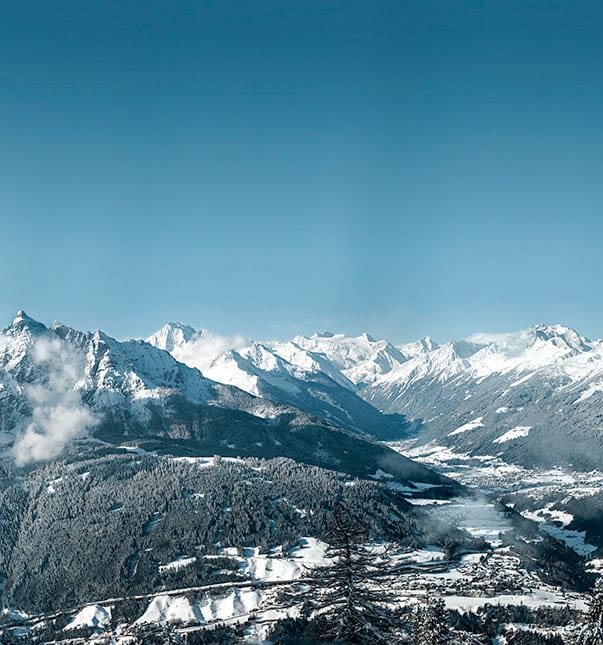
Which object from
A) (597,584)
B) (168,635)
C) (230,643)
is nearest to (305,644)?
(597,584)

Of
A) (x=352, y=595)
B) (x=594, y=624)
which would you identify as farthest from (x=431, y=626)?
(x=352, y=595)

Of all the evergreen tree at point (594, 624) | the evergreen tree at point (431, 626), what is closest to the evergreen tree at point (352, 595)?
the evergreen tree at point (594, 624)

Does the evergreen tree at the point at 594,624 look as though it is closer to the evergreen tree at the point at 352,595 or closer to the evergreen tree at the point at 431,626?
the evergreen tree at the point at 431,626

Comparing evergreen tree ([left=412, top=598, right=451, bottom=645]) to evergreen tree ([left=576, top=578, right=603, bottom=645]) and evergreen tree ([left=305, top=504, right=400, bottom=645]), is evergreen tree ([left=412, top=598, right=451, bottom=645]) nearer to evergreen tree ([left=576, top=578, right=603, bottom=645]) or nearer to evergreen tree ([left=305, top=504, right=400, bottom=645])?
evergreen tree ([left=576, top=578, right=603, bottom=645])

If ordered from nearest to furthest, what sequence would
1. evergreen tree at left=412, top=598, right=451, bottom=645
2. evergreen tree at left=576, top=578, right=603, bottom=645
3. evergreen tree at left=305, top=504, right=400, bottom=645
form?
evergreen tree at left=305, top=504, right=400, bottom=645, evergreen tree at left=576, top=578, right=603, bottom=645, evergreen tree at left=412, top=598, right=451, bottom=645

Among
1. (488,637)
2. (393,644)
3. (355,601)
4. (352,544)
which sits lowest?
(488,637)

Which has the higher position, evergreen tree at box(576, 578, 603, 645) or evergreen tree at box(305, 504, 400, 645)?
evergreen tree at box(305, 504, 400, 645)

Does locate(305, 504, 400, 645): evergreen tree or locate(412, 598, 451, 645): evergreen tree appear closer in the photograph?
locate(305, 504, 400, 645): evergreen tree

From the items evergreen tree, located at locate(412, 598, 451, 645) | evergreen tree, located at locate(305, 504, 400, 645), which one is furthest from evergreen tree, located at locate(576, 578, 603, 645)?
evergreen tree, located at locate(305, 504, 400, 645)

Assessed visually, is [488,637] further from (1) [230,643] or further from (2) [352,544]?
(2) [352,544]

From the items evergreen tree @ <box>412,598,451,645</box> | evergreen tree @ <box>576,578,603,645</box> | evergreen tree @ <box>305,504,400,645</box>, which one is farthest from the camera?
evergreen tree @ <box>412,598,451,645</box>

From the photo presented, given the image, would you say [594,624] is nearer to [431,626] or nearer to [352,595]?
[431,626]
